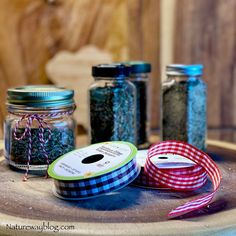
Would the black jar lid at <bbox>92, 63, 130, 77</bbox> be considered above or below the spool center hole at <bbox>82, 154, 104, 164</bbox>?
above

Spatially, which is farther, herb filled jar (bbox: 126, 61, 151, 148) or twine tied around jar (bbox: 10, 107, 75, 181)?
herb filled jar (bbox: 126, 61, 151, 148)

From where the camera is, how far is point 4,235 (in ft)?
1.97

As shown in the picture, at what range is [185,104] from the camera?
0.96m

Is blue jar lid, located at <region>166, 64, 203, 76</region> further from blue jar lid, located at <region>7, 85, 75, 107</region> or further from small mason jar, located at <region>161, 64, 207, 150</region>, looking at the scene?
blue jar lid, located at <region>7, 85, 75, 107</region>

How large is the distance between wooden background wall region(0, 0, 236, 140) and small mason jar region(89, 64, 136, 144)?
43cm

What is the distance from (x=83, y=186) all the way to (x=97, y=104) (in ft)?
0.85

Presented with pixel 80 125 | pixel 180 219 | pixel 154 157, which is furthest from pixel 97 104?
pixel 80 125

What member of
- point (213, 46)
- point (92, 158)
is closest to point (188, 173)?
point (92, 158)

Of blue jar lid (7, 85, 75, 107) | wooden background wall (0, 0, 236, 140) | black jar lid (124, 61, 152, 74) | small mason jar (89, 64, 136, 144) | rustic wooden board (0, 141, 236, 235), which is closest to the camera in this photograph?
rustic wooden board (0, 141, 236, 235)

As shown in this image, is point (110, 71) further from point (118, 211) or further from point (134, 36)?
point (134, 36)

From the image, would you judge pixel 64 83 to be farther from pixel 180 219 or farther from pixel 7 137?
pixel 180 219

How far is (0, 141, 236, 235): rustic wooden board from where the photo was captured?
595 mm

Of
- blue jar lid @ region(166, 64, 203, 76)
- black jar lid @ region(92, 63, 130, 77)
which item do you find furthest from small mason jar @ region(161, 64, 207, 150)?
black jar lid @ region(92, 63, 130, 77)

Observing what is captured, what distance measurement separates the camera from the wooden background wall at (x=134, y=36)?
1287 mm
